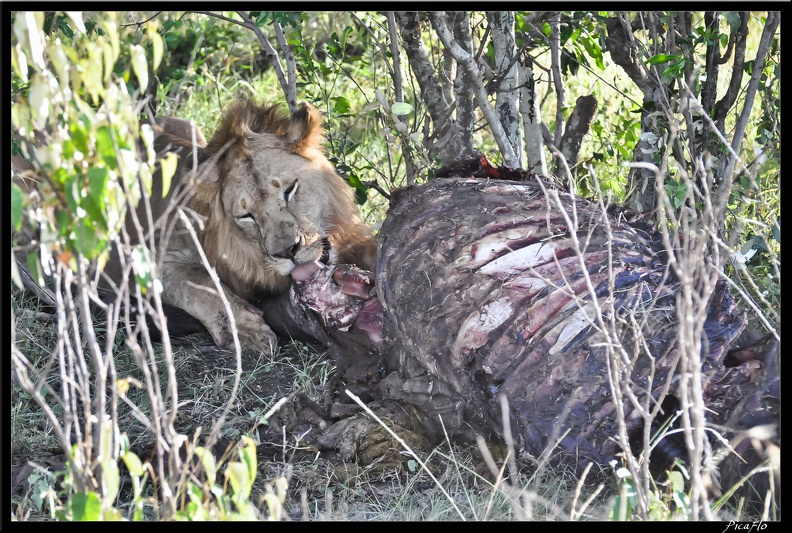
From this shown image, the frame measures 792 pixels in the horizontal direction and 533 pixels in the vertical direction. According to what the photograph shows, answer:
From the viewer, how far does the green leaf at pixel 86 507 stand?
6.56 ft

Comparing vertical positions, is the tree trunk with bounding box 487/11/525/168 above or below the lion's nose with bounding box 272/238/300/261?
above

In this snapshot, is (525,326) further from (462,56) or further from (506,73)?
(506,73)

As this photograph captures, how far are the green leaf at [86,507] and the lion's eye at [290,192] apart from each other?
186 centimetres

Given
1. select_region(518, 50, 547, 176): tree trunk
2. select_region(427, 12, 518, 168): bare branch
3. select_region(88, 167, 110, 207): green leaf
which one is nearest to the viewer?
select_region(88, 167, 110, 207): green leaf

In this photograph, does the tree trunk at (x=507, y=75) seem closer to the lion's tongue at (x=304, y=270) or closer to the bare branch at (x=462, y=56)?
the bare branch at (x=462, y=56)

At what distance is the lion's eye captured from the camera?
146 inches

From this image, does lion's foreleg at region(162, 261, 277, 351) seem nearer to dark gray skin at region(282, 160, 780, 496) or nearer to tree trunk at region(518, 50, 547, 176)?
dark gray skin at region(282, 160, 780, 496)

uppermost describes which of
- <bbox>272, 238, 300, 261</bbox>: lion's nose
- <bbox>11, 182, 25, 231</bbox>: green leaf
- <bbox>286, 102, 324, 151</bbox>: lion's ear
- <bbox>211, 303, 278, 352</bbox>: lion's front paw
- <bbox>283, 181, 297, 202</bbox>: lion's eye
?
<bbox>11, 182, 25, 231</bbox>: green leaf

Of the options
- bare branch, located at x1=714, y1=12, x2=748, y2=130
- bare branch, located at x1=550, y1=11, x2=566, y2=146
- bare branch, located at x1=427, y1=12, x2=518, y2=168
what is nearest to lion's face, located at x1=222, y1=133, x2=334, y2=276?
bare branch, located at x1=427, y1=12, x2=518, y2=168

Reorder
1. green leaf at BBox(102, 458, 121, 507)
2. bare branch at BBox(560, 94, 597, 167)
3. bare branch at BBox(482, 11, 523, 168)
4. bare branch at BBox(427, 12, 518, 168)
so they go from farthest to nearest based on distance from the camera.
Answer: bare branch at BBox(560, 94, 597, 167) → bare branch at BBox(482, 11, 523, 168) → bare branch at BBox(427, 12, 518, 168) → green leaf at BBox(102, 458, 121, 507)

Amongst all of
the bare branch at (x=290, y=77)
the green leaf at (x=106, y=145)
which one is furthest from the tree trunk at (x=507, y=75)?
the green leaf at (x=106, y=145)

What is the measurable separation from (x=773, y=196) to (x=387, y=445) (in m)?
2.48

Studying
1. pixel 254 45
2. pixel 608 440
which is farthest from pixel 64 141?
pixel 254 45
